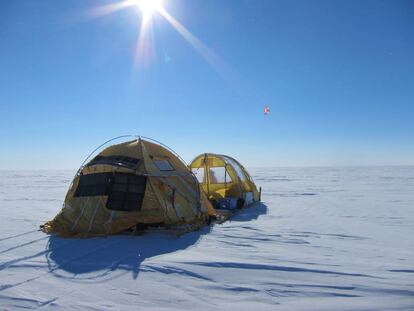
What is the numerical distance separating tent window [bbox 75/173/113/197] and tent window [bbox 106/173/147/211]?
19cm

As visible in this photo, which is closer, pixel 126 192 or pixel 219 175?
pixel 126 192

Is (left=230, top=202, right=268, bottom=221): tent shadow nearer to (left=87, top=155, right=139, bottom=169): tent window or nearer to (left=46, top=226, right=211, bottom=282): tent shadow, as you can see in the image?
(left=46, top=226, right=211, bottom=282): tent shadow

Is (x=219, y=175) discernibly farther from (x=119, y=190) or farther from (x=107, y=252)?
(x=107, y=252)

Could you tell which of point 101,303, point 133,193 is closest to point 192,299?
point 101,303

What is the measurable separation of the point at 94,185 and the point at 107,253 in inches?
119

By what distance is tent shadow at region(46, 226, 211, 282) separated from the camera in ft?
18.7

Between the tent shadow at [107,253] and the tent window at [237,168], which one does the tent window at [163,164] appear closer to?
the tent shadow at [107,253]

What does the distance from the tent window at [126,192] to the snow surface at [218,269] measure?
39.5 inches

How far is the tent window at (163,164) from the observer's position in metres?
9.94

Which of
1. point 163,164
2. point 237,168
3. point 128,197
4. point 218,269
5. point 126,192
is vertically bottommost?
point 218,269

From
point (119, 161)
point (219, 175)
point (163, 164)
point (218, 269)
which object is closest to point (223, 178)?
point (219, 175)

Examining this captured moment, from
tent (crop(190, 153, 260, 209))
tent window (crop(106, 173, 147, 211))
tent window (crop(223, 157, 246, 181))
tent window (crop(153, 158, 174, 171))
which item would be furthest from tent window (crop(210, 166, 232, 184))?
tent window (crop(106, 173, 147, 211))

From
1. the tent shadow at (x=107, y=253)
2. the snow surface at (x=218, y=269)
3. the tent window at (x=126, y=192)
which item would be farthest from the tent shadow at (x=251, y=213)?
the tent window at (x=126, y=192)

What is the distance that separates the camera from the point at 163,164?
398 inches
